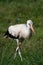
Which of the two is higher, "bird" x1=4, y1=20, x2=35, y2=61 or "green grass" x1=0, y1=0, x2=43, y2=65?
"bird" x1=4, y1=20, x2=35, y2=61

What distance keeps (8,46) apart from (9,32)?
6.91 feet

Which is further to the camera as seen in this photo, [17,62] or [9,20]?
[9,20]

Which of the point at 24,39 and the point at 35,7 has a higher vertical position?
the point at 24,39

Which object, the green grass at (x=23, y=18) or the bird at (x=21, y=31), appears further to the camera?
the bird at (x=21, y=31)

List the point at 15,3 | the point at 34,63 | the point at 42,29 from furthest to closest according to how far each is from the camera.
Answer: the point at 15,3 → the point at 42,29 → the point at 34,63

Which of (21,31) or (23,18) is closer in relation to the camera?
(21,31)

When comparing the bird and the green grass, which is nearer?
the green grass

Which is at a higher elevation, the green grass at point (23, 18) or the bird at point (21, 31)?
the bird at point (21, 31)

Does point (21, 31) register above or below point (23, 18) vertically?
above

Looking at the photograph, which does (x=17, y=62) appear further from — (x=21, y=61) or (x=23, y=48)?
(x=23, y=48)

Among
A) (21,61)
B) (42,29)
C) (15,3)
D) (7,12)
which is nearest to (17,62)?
(21,61)

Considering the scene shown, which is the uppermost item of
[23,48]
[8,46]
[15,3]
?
[8,46]

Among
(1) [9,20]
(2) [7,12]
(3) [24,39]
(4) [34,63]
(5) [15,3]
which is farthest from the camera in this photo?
(5) [15,3]

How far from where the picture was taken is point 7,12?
19500 mm
